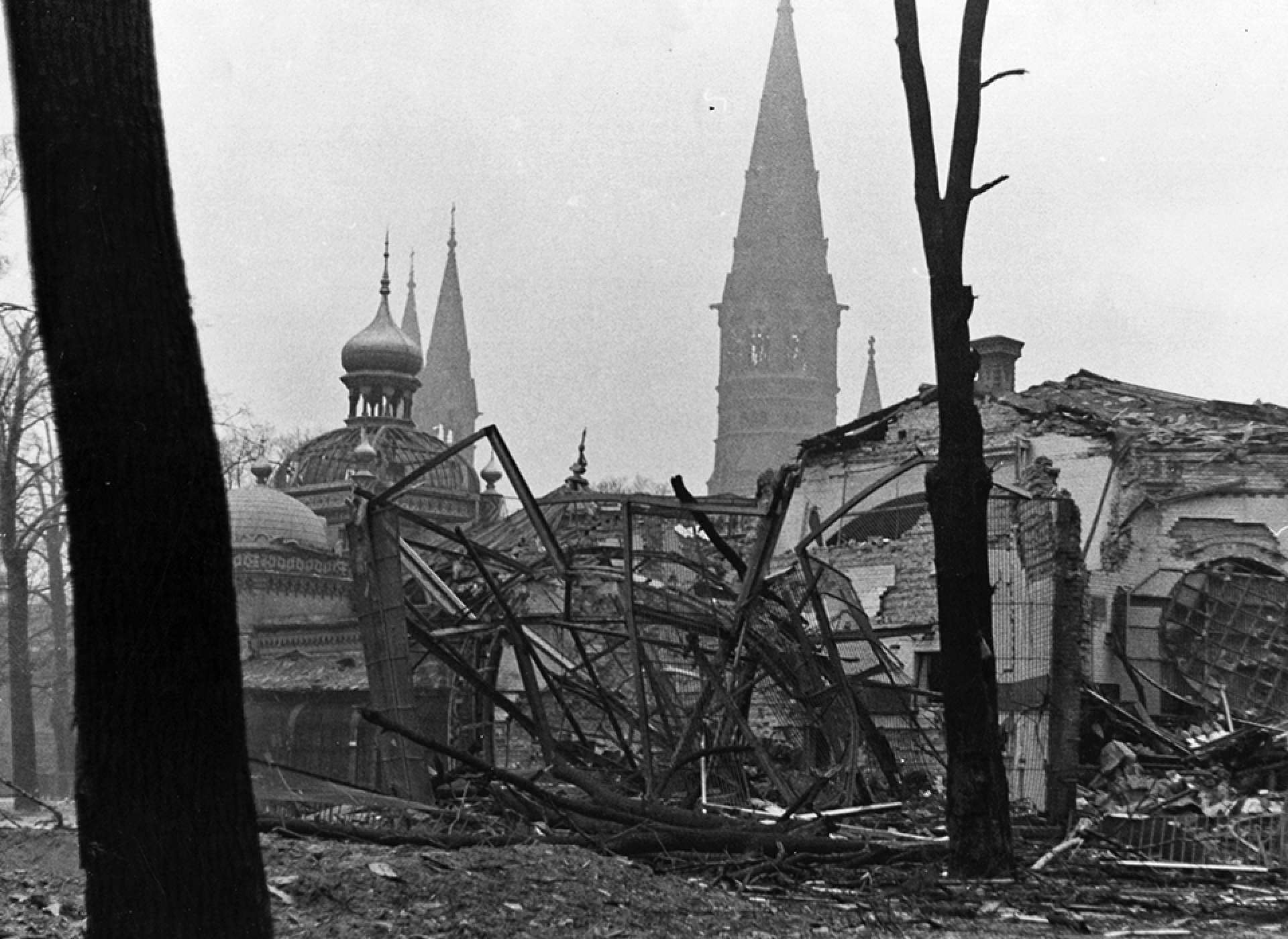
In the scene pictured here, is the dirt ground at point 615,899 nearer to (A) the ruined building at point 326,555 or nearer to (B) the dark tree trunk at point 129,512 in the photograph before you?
(B) the dark tree trunk at point 129,512

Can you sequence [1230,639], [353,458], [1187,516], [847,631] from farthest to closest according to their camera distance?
[353,458] < [1187,516] < [1230,639] < [847,631]

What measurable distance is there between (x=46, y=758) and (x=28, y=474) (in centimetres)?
1997

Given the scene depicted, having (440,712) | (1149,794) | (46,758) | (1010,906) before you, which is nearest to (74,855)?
(1010,906)

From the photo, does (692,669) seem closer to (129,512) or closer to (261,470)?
(129,512)

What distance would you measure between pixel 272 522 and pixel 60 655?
18.1 ft

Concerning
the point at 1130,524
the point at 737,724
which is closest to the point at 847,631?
the point at 737,724

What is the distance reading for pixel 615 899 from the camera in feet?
23.7

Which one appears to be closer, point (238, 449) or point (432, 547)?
point (432, 547)

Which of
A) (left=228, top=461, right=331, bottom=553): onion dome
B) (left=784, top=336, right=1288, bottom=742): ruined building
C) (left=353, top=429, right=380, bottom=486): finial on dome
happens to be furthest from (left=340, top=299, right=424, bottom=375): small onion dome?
(left=784, top=336, right=1288, bottom=742): ruined building

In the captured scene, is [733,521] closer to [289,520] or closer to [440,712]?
[440,712]

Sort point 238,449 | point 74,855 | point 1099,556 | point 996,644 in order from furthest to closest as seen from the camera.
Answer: point 238,449
point 1099,556
point 996,644
point 74,855

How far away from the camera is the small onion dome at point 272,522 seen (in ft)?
124

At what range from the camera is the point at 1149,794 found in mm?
12633

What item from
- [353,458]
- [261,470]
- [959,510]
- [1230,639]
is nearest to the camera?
[959,510]
